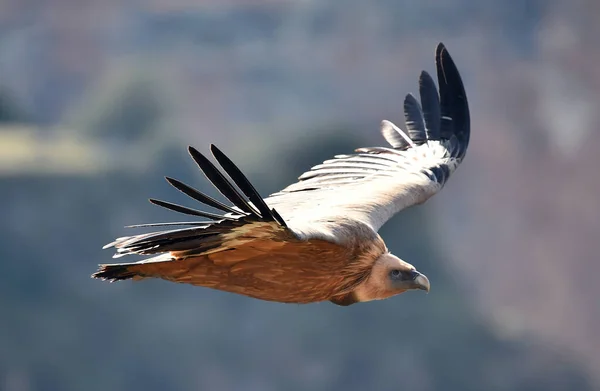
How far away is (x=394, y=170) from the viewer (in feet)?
28.6

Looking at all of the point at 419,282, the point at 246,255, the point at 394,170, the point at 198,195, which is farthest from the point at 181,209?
the point at 394,170

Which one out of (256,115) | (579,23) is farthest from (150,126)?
(579,23)

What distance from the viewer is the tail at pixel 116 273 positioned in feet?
23.1

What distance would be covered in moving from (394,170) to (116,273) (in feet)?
7.31

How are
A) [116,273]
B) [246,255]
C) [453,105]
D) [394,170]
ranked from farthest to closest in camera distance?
[453,105], [394,170], [116,273], [246,255]

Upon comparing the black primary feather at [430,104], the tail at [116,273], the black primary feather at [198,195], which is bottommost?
the tail at [116,273]

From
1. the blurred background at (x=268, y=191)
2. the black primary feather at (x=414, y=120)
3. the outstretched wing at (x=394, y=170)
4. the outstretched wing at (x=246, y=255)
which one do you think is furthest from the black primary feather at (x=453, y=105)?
the blurred background at (x=268, y=191)

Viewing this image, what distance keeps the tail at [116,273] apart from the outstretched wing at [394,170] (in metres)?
0.81

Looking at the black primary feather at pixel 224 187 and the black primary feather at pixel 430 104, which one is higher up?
the black primary feather at pixel 430 104

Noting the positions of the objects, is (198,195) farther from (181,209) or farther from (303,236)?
(303,236)

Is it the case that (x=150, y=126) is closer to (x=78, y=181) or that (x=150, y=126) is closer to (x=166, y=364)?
(x=78, y=181)

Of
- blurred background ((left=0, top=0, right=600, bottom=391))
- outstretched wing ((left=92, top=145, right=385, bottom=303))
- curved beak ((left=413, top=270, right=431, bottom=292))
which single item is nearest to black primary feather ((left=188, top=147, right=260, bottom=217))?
outstretched wing ((left=92, top=145, right=385, bottom=303))

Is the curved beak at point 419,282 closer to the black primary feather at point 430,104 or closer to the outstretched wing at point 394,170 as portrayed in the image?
the outstretched wing at point 394,170

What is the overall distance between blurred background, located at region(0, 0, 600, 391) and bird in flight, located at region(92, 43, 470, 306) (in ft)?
82.5
